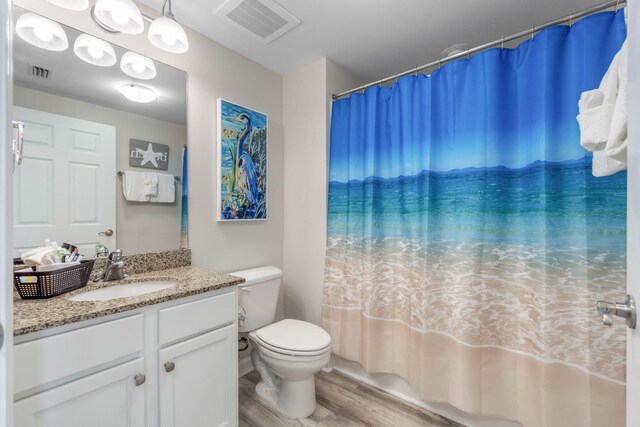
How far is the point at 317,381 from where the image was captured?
190cm

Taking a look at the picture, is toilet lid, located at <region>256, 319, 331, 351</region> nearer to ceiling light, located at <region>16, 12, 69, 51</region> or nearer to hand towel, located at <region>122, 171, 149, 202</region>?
hand towel, located at <region>122, 171, 149, 202</region>

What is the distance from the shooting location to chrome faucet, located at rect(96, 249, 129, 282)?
52.0 inches

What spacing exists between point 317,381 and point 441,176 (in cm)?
161

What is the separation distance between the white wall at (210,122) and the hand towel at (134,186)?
0.26 m

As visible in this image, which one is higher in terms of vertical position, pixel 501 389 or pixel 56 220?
pixel 56 220

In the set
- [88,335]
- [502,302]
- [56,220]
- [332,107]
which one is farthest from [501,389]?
[56,220]

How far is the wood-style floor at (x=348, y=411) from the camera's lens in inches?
60.1

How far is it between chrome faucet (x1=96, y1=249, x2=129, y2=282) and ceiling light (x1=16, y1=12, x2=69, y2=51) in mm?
999

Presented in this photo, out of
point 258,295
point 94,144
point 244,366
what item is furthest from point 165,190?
point 244,366

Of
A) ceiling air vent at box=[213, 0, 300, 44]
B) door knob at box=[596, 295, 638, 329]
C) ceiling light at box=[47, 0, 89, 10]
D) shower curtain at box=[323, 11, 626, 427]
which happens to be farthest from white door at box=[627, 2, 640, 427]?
ceiling light at box=[47, 0, 89, 10]

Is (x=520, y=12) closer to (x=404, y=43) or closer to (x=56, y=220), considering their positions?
(x=404, y=43)

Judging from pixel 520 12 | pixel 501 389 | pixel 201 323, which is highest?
pixel 520 12

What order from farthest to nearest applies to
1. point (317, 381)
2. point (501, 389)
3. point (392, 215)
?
1. point (317, 381)
2. point (392, 215)
3. point (501, 389)

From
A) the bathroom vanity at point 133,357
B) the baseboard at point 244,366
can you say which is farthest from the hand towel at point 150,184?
the baseboard at point 244,366
